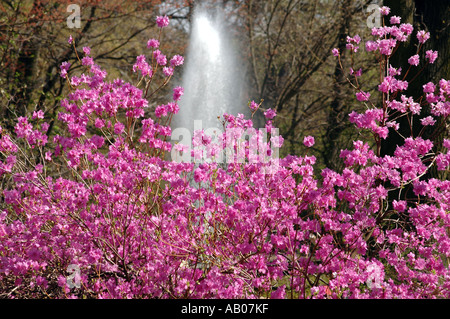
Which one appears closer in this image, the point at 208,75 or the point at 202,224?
the point at 202,224

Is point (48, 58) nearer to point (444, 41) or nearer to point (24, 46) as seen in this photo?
point (24, 46)

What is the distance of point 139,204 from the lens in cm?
357

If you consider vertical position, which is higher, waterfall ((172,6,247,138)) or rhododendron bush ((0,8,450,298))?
waterfall ((172,6,247,138))

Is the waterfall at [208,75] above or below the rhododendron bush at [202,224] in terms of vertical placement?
above

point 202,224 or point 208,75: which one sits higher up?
point 208,75

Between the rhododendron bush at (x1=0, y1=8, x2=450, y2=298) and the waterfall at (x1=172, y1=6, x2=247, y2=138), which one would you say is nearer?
the rhododendron bush at (x1=0, y1=8, x2=450, y2=298)

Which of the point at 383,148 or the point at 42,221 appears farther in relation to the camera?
the point at 383,148

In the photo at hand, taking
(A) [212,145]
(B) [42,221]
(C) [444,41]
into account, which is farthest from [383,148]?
(B) [42,221]

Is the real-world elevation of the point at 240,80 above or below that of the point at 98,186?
above

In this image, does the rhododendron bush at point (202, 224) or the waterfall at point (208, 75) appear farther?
the waterfall at point (208, 75)
